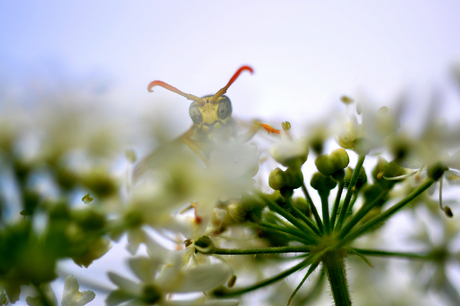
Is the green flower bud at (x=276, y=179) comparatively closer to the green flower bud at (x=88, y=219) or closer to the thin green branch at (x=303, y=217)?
the thin green branch at (x=303, y=217)

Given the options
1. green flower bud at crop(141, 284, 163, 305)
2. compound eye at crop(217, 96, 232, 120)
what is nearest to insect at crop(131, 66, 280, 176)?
compound eye at crop(217, 96, 232, 120)

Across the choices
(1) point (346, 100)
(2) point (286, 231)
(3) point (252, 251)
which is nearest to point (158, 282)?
(3) point (252, 251)

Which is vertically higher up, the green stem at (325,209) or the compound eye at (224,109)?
the compound eye at (224,109)

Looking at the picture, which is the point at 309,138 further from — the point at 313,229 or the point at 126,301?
the point at 126,301

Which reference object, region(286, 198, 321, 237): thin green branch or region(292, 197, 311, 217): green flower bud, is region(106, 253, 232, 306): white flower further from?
region(292, 197, 311, 217): green flower bud

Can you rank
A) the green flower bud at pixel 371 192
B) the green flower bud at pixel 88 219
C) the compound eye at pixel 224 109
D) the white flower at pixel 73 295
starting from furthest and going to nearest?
the compound eye at pixel 224 109 → the green flower bud at pixel 371 192 → the white flower at pixel 73 295 → the green flower bud at pixel 88 219

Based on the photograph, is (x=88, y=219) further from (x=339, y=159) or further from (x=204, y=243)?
(x=339, y=159)

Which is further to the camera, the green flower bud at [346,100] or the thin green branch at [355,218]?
the green flower bud at [346,100]

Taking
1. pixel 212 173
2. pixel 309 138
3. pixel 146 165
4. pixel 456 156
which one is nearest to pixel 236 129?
pixel 309 138

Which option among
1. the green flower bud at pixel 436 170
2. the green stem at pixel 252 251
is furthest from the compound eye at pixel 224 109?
the green flower bud at pixel 436 170
